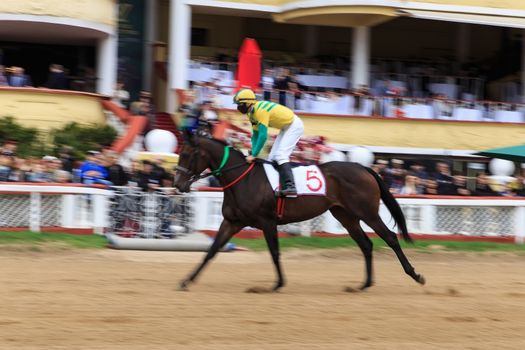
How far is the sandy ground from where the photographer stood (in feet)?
25.3

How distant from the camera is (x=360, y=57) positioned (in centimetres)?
2288

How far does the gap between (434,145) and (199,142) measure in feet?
42.2

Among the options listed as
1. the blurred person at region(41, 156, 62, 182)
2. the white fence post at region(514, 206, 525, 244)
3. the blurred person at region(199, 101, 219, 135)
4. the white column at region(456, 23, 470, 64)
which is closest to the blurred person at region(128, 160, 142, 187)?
the blurred person at region(41, 156, 62, 182)

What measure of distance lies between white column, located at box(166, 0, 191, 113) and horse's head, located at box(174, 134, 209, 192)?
11.4 m

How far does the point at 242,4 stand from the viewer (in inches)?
882

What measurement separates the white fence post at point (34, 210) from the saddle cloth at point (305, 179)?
525 centimetres

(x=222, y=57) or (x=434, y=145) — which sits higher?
(x=222, y=57)

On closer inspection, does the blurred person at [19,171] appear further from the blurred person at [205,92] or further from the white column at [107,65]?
the white column at [107,65]

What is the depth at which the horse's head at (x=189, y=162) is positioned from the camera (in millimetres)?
10359

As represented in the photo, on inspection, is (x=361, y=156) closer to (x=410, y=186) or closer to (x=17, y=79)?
(x=410, y=186)

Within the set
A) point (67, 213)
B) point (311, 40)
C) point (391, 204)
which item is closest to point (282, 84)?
point (311, 40)

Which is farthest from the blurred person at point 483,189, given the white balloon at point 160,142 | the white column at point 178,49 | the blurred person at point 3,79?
the blurred person at point 3,79

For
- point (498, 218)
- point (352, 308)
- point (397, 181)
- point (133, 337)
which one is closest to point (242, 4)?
point (397, 181)

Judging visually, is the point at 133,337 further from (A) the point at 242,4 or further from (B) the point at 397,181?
(A) the point at 242,4
